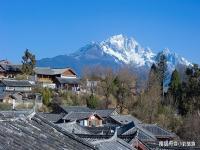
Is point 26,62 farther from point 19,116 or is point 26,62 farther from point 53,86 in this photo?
point 19,116

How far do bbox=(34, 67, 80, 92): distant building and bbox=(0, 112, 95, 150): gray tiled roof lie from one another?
2075 inches

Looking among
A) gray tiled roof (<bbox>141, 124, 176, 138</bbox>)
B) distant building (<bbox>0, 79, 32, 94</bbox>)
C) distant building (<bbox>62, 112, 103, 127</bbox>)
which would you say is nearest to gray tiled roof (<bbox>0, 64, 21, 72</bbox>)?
distant building (<bbox>0, 79, 32, 94</bbox>)

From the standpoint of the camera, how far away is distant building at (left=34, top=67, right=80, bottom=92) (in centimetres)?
6165

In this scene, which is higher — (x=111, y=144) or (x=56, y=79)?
(x=56, y=79)

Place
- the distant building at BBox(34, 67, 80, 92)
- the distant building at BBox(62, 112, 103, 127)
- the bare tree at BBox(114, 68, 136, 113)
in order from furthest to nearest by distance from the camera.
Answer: the distant building at BBox(34, 67, 80, 92), the bare tree at BBox(114, 68, 136, 113), the distant building at BBox(62, 112, 103, 127)

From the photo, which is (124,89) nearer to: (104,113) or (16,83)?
(104,113)

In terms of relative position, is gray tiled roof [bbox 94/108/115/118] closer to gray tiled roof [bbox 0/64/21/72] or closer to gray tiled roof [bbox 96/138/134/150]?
gray tiled roof [bbox 0/64/21/72]

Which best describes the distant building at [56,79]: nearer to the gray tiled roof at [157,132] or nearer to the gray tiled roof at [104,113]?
the gray tiled roof at [104,113]

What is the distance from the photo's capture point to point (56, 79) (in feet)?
207

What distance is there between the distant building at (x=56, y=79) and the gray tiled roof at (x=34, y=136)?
5271 cm

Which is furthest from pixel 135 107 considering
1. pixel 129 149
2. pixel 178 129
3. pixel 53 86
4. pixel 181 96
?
pixel 129 149

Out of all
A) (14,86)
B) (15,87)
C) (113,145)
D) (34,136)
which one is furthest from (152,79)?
(34,136)

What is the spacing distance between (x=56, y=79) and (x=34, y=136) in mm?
56603

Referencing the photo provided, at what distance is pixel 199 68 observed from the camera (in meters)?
53.4
